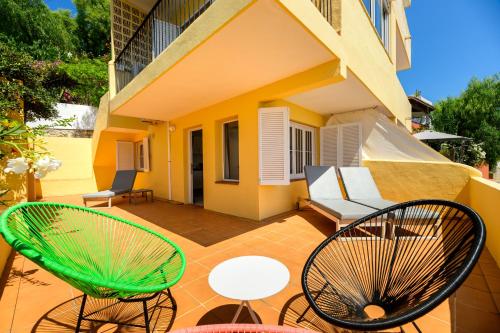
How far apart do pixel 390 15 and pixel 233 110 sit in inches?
239

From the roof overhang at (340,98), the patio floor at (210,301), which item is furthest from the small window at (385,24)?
the patio floor at (210,301)

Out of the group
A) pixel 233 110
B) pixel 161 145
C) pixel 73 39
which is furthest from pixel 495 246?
pixel 73 39

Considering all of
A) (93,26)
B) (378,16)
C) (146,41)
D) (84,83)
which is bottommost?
(146,41)

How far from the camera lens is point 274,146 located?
466 cm

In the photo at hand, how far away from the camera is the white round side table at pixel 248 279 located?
4.78 ft

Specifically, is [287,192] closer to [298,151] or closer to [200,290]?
[298,151]

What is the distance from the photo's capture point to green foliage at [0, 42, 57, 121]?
12.8 feet

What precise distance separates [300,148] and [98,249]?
5147 millimetres

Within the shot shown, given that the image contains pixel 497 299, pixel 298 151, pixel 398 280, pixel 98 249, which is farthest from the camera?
pixel 298 151

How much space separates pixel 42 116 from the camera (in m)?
8.75

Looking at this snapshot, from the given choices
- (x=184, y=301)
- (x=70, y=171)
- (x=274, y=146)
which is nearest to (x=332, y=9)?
(x=274, y=146)

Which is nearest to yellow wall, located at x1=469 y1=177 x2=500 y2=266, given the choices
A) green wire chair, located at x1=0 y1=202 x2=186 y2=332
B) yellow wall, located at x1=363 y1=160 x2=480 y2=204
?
yellow wall, located at x1=363 y1=160 x2=480 y2=204

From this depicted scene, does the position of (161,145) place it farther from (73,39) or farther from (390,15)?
(73,39)

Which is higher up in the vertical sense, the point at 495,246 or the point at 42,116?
the point at 42,116
